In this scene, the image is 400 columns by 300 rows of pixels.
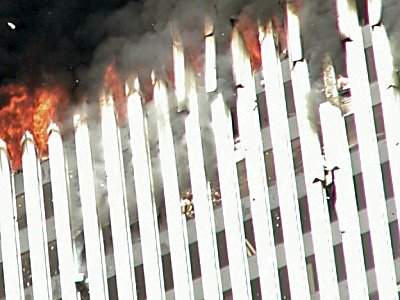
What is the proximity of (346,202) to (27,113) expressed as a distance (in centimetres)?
88

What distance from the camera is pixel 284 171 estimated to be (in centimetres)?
382

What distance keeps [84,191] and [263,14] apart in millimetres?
637

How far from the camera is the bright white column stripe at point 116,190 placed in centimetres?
396

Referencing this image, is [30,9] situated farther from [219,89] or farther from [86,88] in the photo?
[219,89]

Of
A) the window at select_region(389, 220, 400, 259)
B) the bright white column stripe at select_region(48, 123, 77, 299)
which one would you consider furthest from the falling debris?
the window at select_region(389, 220, 400, 259)

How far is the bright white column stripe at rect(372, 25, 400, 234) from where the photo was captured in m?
3.73

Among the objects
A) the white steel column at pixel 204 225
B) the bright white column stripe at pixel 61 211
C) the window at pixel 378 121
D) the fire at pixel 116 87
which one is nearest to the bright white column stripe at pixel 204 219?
the white steel column at pixel 204 225

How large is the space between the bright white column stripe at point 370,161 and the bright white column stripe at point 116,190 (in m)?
0.60

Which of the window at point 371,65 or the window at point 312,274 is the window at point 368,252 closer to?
the window at point 312,274

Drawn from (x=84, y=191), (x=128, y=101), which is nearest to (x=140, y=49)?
(x=128, y=101)

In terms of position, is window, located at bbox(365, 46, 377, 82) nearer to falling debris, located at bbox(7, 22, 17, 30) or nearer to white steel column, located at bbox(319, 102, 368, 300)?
white steel column, located at bbox(319, 102, 368, 300)

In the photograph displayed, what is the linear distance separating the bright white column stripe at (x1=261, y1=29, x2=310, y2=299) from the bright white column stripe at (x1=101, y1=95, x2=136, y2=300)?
0.39m

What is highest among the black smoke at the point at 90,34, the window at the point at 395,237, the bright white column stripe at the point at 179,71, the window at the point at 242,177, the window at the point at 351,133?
the black smoke at the point at 90,34

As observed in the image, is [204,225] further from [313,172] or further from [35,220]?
[35,220]
